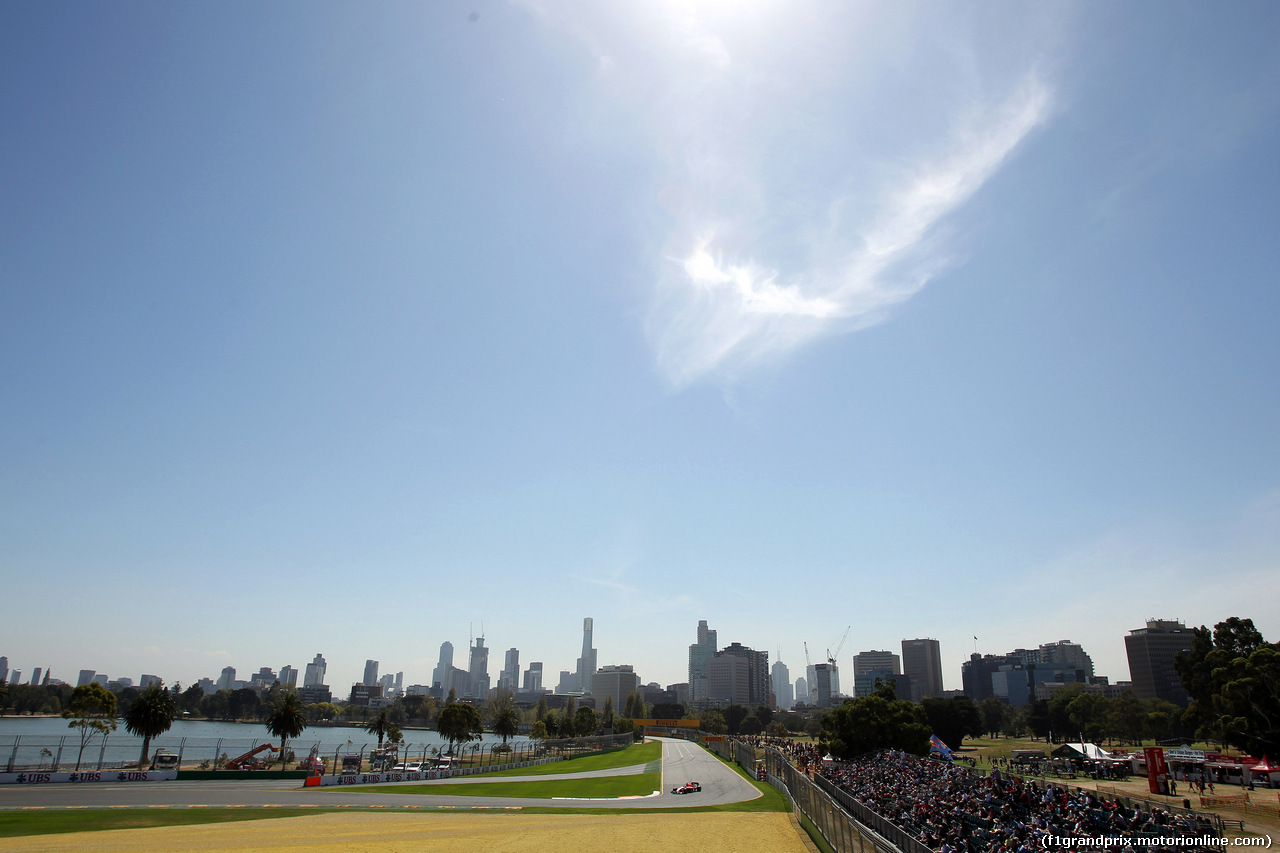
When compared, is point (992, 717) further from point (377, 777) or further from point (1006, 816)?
point (1006, 816)

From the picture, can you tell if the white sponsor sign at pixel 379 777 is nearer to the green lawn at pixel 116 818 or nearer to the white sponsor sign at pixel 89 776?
the white sponsor sign at pixel 89 776

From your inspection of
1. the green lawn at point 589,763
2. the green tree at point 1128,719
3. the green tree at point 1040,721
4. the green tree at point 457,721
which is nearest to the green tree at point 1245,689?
the green lawn at point 589,763

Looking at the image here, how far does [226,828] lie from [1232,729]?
69.5m

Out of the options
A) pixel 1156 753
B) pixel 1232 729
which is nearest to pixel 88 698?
pixel 1156 753

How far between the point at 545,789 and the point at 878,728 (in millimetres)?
31932

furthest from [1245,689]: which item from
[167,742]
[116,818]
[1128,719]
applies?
[167,742]

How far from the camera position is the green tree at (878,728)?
63.1 m

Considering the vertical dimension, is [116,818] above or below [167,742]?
above

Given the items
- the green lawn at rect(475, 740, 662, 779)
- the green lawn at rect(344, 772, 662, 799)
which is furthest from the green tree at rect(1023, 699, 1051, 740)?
the green lawn at rect(344, 772, 662, 799)

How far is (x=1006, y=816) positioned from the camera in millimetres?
24906

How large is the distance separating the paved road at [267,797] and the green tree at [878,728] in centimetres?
1458

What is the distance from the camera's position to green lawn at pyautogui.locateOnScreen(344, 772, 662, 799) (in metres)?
49.5

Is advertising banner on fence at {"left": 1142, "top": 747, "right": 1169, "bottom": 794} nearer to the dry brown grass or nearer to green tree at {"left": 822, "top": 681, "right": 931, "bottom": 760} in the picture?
green tree at {"left": 822, "top": 681, "right": 931, "bottom": 760}

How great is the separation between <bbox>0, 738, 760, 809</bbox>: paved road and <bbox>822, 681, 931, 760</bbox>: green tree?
14584mm
